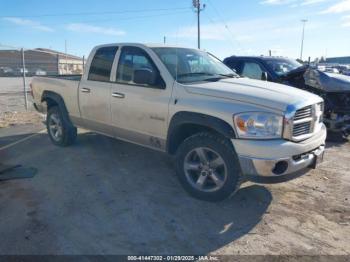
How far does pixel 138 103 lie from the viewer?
505cm

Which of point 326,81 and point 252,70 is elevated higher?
point 252,70

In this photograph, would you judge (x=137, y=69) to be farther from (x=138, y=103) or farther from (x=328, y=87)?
(x=328, y=87)

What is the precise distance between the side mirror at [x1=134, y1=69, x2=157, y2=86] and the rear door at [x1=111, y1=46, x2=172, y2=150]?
0.28ft

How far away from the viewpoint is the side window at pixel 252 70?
29.3 ft

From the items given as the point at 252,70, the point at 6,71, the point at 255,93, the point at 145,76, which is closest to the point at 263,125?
the point at 255,93

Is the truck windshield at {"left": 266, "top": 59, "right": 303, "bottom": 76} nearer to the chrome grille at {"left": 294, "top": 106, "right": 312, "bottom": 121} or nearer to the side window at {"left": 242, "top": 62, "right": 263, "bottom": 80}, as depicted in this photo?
the side window at {"left": 242, "top": 62, "right": 263, "bottom": 80}

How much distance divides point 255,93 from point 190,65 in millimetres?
1400

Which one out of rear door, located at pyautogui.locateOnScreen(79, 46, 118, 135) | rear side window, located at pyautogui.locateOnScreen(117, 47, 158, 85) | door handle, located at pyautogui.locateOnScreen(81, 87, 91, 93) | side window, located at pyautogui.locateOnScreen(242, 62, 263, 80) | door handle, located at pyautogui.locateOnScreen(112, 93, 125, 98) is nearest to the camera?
rear side window, located at pyautogui.locateOnScreen(117, 47, 158, 85)

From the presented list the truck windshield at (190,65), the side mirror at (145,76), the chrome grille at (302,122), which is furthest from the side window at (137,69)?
the chrome grille at (302,122)

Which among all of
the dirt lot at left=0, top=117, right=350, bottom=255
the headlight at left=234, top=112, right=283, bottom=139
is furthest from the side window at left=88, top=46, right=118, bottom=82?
the headlight at left=234, top=112, right=283, bottom=139

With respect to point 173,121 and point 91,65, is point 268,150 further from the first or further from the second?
point 91,65

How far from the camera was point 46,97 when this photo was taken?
715cm

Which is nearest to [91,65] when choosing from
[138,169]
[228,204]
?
[138,169]

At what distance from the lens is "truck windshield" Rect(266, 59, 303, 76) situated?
8.75m
